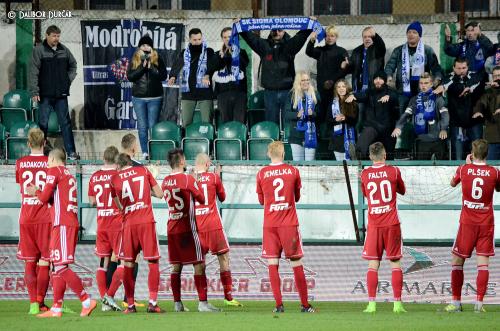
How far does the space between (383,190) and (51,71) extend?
27.3 ft

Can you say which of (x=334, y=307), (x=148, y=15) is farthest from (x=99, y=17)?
(x=334, y=307)

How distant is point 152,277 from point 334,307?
2.84 m

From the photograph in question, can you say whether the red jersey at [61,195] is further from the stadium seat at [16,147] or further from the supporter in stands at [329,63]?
the supporter in stands at [329,63]

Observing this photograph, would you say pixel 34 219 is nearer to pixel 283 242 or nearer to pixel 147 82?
pixel 283 242

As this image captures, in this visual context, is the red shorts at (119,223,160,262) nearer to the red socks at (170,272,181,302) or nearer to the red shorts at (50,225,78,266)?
the red socks at (170,272,181,302)

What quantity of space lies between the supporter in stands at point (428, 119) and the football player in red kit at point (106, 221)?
20.0 ft

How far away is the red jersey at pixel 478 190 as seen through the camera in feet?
42.9

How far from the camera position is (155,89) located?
19453 mm

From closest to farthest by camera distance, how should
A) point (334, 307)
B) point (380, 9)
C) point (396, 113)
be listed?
1. point (334, 307)
2. point (396, 113)
3. point (380, 9)

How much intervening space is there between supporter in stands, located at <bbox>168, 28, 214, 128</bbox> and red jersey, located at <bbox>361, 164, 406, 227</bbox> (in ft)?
22.5

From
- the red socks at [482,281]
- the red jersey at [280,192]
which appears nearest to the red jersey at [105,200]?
the red jersey at [280,192]

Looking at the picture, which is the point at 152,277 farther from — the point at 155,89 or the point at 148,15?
the point at 148,15

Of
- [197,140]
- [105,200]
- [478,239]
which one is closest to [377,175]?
[478,239]

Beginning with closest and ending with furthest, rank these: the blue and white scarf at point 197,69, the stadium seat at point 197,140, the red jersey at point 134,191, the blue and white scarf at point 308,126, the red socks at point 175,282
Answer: the red jersey at point 134,191, the red socks at point 175,282, the blue and white scarf at point 308,126, the stadium seat at point 197,140, the blue and white scarf at point 197,69
